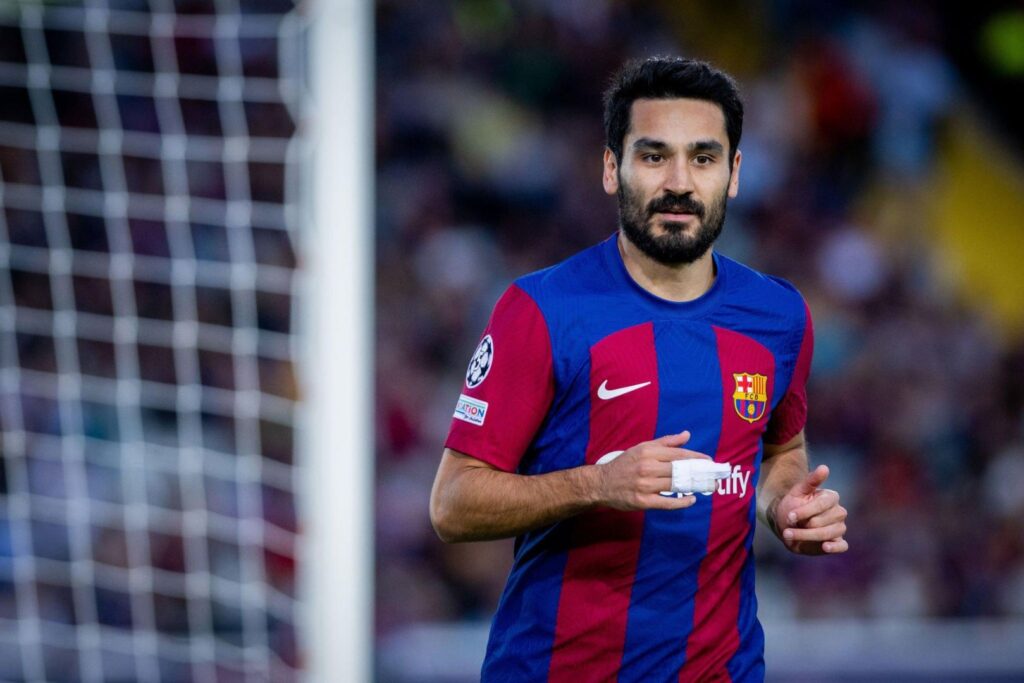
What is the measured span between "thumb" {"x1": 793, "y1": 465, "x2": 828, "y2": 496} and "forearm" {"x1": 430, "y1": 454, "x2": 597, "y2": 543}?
17.7 inches

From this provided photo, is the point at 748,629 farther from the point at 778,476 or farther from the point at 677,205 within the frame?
the point at 677,205

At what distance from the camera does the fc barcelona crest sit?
9.43 feet

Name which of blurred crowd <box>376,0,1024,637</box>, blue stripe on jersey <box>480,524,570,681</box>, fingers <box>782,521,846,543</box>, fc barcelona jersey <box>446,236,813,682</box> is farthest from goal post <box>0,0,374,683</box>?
fingers <box>782,521,846,543</box>

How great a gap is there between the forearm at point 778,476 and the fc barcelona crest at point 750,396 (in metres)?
0.23

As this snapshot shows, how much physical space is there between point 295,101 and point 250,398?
2041 mm

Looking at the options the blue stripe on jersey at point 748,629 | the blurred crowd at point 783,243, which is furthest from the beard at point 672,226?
the blurred crowd at point 783,243

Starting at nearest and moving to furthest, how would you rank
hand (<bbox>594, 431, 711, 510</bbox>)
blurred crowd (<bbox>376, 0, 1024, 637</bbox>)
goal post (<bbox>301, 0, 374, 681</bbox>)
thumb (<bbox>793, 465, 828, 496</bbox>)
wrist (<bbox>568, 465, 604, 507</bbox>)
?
hand (<bbox>594, 431, 711, 510</bbox>) → wrist (<bbox>568, 465, 604, 507</bbox>) → thumb (<bbox>793, 465, 828, 496</bbox>) → goal post (<bbox>301, 0, 374, 681</bbox>) → blurred crowd (<bbox>376, 0, 1024, 637</bbox>)

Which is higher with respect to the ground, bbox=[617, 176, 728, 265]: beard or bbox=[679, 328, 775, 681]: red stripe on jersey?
bbox=[617, 176, 728, 265]: beard

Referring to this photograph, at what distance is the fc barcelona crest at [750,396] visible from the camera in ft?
9.43

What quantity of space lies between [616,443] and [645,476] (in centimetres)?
35

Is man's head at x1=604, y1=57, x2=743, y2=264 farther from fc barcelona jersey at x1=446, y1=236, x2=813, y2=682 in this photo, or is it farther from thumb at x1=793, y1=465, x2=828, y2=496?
thumb at x1=793, y1=465, x2=828, y2=496

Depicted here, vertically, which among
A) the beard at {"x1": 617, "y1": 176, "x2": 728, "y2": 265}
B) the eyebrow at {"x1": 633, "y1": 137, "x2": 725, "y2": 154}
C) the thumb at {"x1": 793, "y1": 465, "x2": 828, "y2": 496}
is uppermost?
the eyebrow at {"x1": 633, "y1": 137, "x2": 725, "y2": 154}

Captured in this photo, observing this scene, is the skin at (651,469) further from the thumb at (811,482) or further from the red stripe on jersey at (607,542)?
the red stripe on jersey at (607,542)

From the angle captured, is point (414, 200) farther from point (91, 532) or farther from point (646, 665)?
point (646, 665)
